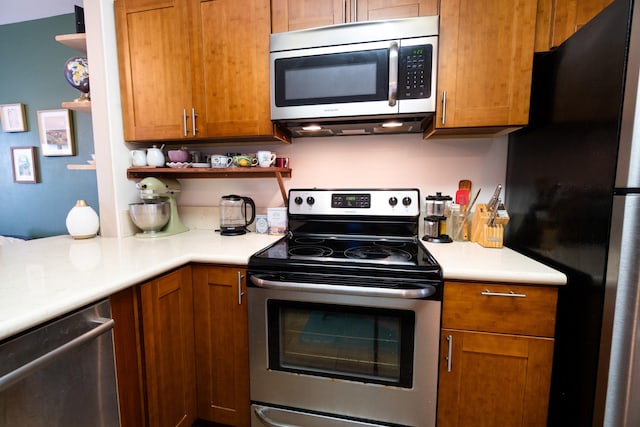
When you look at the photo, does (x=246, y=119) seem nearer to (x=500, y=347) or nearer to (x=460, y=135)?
(x=460, y=135)

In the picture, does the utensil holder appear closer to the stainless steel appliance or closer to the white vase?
the stainless steel appliance

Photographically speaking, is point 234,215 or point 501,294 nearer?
point 501,294

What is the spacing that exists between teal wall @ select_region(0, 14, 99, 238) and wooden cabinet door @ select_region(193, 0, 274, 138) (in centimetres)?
158

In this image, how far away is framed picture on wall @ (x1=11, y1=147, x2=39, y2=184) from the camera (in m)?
2.38

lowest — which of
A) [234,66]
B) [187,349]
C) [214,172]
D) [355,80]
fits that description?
[187,349]

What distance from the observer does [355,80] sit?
1.27 m

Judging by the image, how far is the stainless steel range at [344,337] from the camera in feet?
3.42

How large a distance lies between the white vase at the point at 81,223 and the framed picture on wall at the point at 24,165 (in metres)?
1.46

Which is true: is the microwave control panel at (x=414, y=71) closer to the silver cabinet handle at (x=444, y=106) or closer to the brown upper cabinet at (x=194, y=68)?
the silver cabinet handle at (x=444, y=106)

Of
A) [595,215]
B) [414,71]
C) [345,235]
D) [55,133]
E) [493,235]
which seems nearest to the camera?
[595,215]

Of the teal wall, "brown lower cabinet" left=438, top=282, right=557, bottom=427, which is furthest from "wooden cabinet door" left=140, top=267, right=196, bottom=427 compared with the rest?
the teal wall

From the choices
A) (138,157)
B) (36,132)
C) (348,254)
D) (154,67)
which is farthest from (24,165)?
(348,254)

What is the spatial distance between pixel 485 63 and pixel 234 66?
120cm

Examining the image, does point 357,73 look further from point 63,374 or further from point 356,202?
point 63,374
